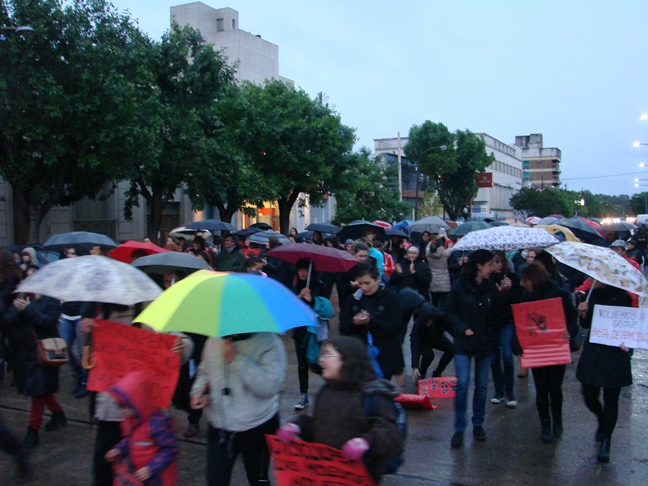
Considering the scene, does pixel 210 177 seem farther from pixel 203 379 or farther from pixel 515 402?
pixel 203 379

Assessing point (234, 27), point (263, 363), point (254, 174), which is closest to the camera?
point (263, 363)

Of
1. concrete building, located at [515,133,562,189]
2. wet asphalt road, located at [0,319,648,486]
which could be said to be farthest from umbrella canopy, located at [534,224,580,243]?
concrete building, located at [515,133,562,189]

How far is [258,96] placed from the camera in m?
26.7

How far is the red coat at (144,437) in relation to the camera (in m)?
3.45

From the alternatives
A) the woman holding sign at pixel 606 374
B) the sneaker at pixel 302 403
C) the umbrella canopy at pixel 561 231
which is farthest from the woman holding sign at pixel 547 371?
the umbrella canopy at pixel 561 231

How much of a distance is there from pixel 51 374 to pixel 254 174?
2002cm

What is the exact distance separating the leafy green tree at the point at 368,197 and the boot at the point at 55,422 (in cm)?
2526

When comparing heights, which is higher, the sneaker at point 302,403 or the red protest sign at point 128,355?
the red protest sign at point 128,355

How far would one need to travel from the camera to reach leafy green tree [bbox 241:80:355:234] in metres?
26.6

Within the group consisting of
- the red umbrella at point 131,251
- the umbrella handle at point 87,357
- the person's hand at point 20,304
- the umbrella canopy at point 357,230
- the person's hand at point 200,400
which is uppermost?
the umbrella canopy at point 357,230

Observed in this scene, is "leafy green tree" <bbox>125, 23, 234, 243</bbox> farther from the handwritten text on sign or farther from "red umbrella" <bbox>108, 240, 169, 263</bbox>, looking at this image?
the handwritten text on sign

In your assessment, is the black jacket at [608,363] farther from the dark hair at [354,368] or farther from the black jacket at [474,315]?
the dark hair at [354,368]

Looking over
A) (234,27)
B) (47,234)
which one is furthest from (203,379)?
(234,27)

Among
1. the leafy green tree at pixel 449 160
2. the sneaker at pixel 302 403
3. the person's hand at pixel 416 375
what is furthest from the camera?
the leafy green tree at pixel 449 160
